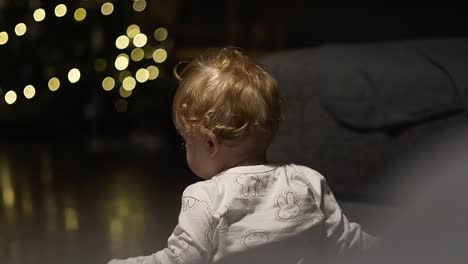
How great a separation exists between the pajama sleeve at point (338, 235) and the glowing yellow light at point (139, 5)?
1.95 metres

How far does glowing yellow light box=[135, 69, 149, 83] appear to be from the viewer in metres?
3.05

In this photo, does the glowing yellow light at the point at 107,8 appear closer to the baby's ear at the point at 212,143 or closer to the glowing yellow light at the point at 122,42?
the glowing yellow light at the point at 122,42

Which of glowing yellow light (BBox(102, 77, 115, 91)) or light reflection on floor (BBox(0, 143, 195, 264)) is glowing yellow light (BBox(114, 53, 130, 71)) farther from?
light reflection on floor (BBox(0, 143, 195, 264))

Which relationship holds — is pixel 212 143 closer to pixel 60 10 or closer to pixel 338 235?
pixel 338 235

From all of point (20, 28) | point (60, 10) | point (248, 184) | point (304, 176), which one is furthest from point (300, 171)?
point (60, 10)

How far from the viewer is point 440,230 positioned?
88cm

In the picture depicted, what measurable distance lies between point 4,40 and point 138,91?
647 mm

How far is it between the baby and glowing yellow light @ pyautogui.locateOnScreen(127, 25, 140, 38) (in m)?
1.77

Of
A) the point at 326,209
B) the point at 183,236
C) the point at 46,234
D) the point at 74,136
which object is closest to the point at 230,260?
the point at 183,236

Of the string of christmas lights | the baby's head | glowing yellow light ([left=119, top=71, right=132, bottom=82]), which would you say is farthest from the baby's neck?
glowing yellow light ([left=119, top=71, right=132, bottom=82])

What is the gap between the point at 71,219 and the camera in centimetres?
203

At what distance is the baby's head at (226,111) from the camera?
47.8 inches

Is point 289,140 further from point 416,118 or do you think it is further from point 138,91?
point 138,91

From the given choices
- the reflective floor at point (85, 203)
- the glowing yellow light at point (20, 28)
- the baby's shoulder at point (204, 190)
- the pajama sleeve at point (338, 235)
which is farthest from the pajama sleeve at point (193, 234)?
the glowing yellow light at point (20, 28)
